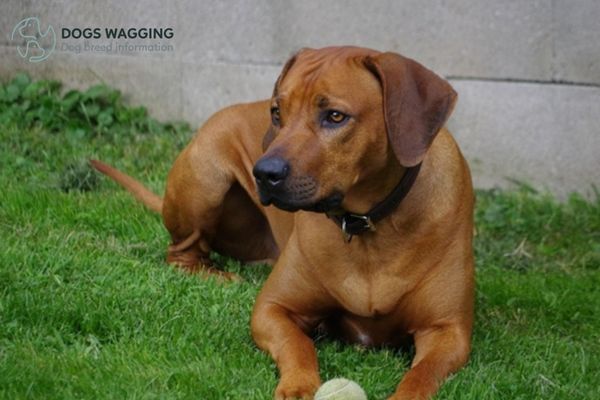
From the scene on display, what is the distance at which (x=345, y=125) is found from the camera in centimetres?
389

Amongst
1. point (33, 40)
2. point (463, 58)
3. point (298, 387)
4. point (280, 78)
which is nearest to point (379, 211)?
point (280, 78)

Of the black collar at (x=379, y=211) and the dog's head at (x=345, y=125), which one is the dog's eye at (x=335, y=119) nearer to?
the dog's head at (x=345, y=125)

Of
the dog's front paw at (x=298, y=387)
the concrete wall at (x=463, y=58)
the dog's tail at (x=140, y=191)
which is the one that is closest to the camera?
the dog's front paw at (x=298, y=387)

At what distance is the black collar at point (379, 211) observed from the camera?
4.09m

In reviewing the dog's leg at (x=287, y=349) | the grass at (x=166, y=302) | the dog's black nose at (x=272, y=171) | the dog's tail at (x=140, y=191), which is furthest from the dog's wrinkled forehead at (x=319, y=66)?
the dog's tail at (x=140, y=191)

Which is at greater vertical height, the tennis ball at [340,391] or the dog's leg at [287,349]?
the tennis ball at [340,391]

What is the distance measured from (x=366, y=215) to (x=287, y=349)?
22.1 inches

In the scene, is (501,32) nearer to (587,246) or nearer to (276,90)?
(587,246)

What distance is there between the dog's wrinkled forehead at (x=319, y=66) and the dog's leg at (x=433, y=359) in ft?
3.34

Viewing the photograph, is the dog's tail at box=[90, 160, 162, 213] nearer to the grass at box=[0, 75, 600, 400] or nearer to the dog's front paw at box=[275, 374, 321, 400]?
the grass at box=[0, 75, 600, 400]

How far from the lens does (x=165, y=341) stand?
4191 millimetres

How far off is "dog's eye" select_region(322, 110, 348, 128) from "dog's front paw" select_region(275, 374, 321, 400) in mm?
863

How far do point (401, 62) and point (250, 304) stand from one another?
1346 millimetres

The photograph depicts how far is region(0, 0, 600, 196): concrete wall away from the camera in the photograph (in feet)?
21.2
